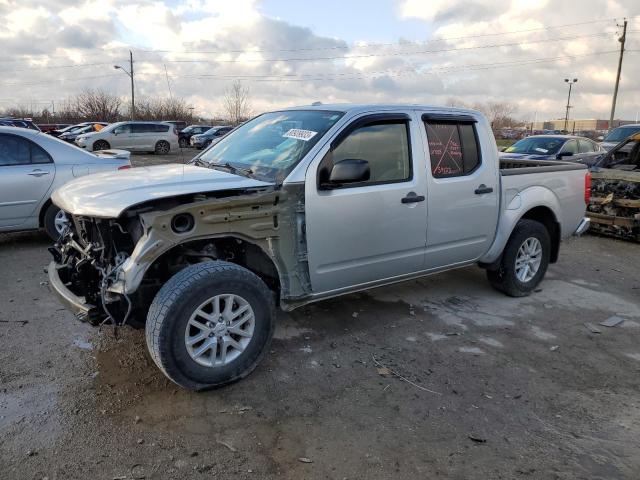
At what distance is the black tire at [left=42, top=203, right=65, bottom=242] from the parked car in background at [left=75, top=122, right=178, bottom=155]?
62.5 feet

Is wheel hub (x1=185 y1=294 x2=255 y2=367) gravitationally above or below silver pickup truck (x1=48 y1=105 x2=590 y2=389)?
below

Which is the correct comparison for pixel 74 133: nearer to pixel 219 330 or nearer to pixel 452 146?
pixel 452 146

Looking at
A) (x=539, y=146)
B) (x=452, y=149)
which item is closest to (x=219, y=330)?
(x=452, y=149)

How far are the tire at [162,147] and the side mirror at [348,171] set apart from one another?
24.7 m

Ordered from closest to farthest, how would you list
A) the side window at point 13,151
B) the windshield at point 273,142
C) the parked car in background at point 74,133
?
the windshield at point 273,142 → the side window at point 13,151 → the parked car in background at point 74,133

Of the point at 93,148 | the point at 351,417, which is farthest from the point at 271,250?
the point at 93,148

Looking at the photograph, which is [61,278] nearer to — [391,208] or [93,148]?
[391,208]

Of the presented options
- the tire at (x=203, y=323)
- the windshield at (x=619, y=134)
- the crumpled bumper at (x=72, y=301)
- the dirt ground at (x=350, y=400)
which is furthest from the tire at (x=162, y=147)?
the tire at (x=203, y=323)

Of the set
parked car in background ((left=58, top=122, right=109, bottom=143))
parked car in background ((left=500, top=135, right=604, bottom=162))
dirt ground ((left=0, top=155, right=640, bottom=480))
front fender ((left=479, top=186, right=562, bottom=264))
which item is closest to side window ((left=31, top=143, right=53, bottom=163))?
dirt ground ((left=0, top=155, right=640, bottom=480))

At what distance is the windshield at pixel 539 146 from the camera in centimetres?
1255

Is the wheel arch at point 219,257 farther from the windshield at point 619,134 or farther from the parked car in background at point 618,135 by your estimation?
the windshield at point 619,134

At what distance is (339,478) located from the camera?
2654 mm

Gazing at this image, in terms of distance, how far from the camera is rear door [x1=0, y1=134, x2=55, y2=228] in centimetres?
651

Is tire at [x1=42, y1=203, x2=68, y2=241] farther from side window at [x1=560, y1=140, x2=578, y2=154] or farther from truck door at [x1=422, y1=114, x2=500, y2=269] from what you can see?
side window at [x1=560, y1=140, x2=578, y2=154]
